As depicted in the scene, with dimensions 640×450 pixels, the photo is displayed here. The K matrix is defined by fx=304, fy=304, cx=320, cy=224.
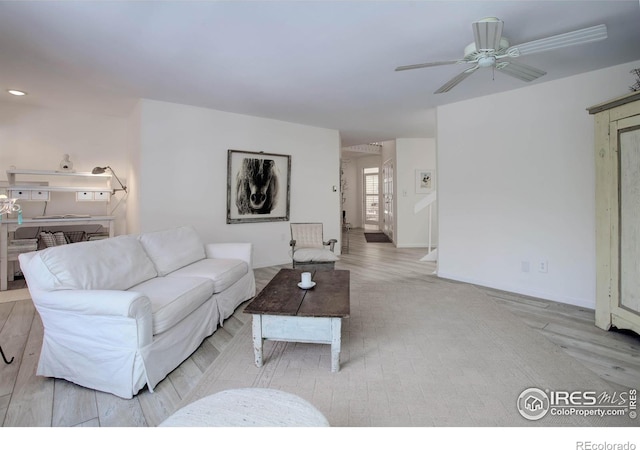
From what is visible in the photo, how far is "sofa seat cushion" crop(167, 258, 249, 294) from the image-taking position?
269 cm

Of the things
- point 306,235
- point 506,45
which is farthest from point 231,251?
point 506,45

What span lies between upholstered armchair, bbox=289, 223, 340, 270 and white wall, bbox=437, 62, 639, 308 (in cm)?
173

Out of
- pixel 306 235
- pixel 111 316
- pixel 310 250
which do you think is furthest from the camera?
pixel 306 235

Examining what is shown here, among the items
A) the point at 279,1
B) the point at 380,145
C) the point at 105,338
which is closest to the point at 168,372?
the point at 105,338

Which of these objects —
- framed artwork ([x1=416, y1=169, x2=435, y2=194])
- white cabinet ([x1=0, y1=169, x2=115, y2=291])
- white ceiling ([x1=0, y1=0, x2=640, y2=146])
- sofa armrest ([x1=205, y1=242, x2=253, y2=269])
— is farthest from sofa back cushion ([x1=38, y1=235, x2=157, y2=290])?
framed artwork ([x1=416, y1=169, x2=435, y2=194])

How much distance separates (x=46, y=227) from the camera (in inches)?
180

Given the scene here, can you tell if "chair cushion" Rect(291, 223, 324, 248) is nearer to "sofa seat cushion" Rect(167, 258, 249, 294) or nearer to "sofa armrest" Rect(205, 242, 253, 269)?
"sofa armrest" Rect(205, 242, 253, 269)

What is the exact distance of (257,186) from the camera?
4984 millimetres

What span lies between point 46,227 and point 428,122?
639 centimetres

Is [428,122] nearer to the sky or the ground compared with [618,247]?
nearer to the sky

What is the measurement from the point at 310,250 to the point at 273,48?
2402mm

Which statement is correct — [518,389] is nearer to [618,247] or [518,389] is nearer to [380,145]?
[618,247]

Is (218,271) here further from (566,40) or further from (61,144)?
(61,144)
